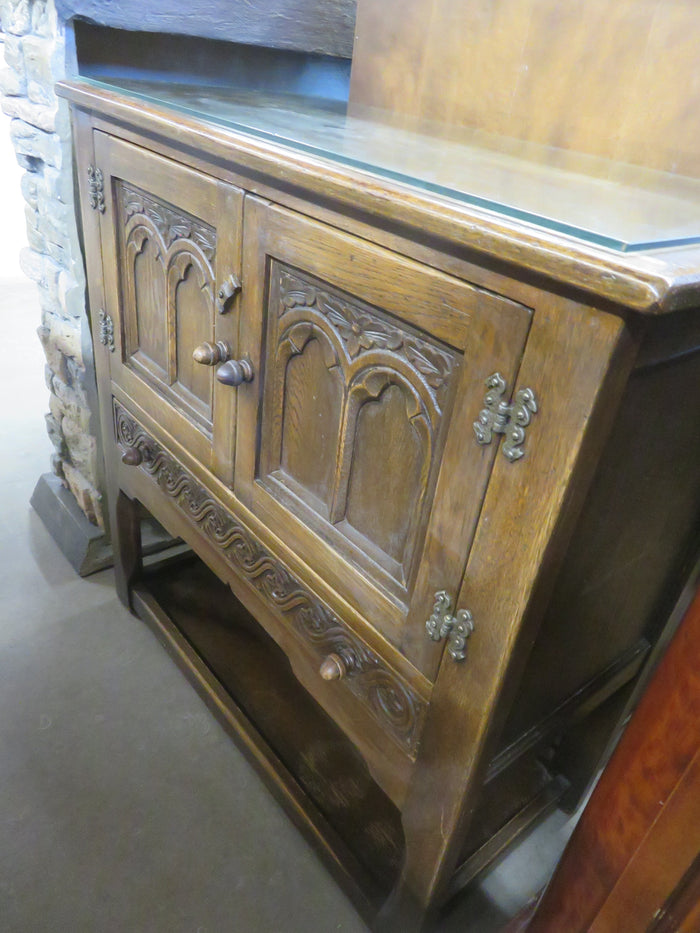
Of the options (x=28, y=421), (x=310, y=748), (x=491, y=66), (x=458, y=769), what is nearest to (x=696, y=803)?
(x=458, y=769)

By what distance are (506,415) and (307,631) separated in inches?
20.9

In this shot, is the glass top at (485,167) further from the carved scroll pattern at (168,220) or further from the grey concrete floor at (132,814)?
the grey concrete floor at (132,814)

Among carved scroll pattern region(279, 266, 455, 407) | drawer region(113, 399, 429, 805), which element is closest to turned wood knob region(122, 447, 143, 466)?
drawer region(113, 399, 429, 805)

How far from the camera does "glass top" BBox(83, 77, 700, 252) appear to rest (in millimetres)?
583

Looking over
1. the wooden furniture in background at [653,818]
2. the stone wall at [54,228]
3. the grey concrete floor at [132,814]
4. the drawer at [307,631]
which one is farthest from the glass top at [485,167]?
the grey concrete floor at [132,814]

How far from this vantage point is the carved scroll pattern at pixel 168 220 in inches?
38.1

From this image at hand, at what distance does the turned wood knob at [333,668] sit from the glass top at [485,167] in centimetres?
61

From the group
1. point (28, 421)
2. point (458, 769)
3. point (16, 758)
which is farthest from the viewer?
point (28, 421)

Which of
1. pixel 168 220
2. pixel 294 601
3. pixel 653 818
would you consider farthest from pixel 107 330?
pixel 653 818

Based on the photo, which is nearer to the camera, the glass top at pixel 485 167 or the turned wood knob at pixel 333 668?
the glass top at pixel 485 167

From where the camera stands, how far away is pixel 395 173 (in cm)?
68

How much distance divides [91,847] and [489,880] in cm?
77

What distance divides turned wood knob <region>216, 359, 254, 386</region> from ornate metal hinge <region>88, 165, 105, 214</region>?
501mm

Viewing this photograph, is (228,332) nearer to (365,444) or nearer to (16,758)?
(365,444)
